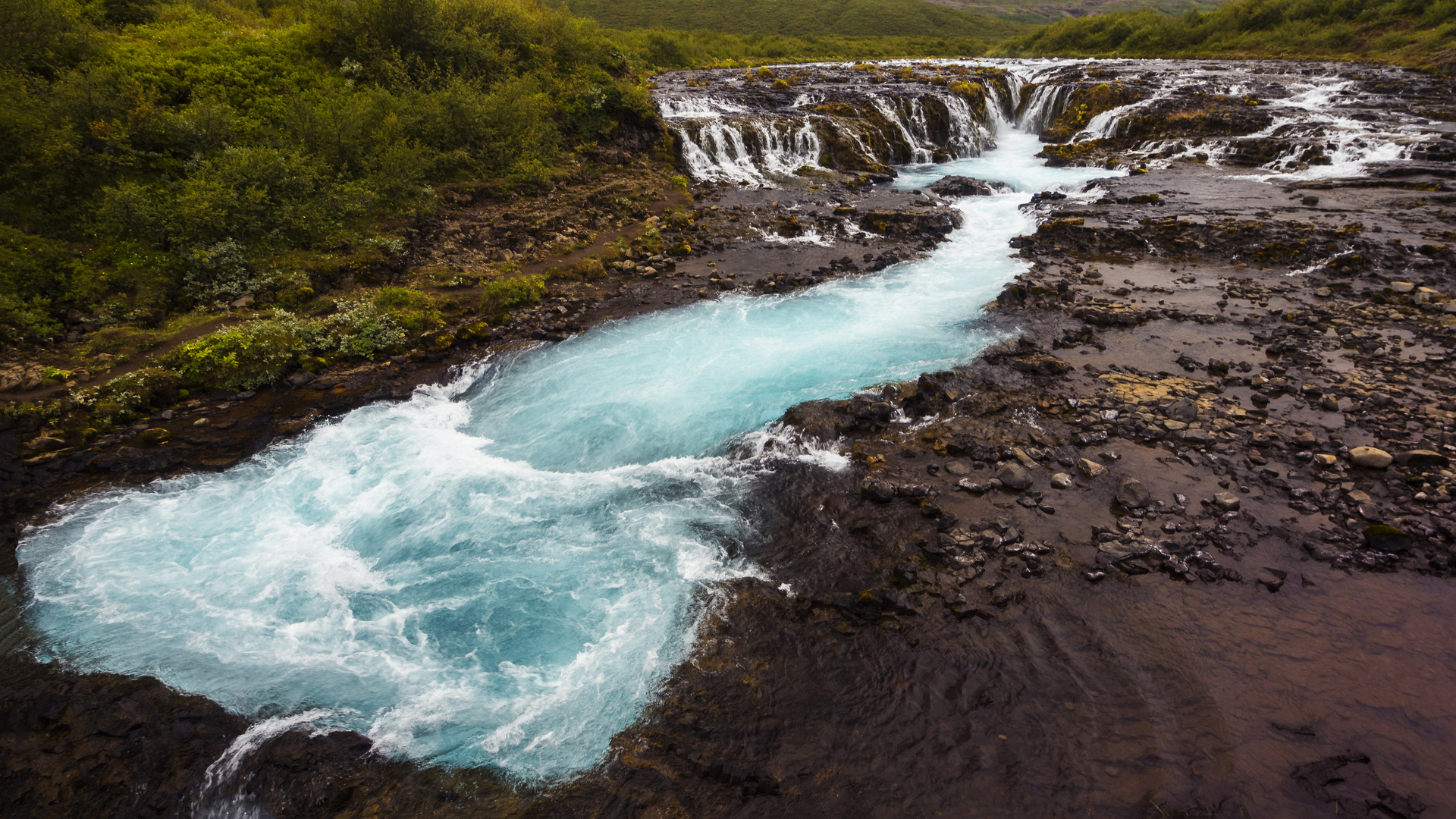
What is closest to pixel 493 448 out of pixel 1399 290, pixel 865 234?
pixel 865 234

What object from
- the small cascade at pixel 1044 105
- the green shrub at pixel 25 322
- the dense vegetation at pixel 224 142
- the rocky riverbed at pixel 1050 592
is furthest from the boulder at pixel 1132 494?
the small cascade at pixel 1044 105

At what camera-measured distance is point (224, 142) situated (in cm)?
1706

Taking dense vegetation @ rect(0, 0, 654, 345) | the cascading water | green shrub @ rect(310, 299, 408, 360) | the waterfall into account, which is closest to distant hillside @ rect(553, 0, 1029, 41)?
the waterfall

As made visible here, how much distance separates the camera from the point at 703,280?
758 inches

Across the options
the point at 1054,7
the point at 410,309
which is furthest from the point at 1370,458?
the point at 1054,7

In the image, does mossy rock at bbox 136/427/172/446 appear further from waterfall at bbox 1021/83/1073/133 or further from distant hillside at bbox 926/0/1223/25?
distant hillside at bbox 926/0/1223/25

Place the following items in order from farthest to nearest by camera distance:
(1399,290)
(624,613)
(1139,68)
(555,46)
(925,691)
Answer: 1. (1139,68)
2. (555,46)
3. (1399,290)
4. (624,613)
5. (925,691)

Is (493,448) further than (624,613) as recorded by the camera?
Yes

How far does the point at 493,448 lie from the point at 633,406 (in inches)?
128

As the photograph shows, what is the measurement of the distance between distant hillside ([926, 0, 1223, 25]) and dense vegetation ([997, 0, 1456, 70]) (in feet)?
273

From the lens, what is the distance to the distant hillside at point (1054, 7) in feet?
451

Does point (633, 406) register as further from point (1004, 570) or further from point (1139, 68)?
point (1139, 68)

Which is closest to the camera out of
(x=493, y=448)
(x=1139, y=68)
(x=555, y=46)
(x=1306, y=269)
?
(x=493, y=448)

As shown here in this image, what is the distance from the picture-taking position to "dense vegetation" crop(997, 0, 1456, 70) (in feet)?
139
